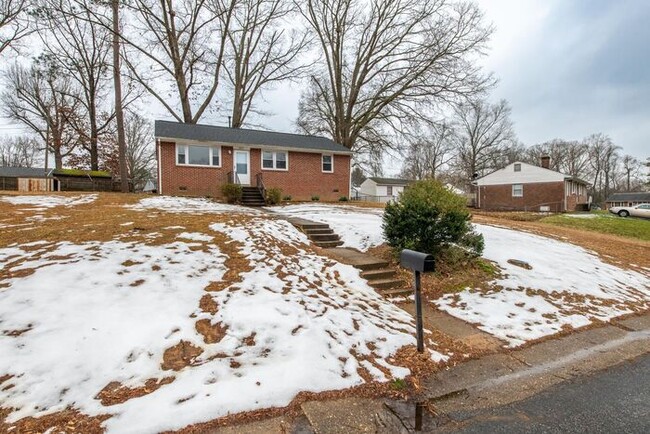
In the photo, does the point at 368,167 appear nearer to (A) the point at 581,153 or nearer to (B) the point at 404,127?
(B) the point at 404,127

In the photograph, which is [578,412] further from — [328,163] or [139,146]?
[139,146]

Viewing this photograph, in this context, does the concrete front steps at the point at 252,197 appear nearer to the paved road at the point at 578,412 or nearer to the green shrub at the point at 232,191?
the green shrub at the point at 232,191

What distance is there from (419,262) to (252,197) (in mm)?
14299

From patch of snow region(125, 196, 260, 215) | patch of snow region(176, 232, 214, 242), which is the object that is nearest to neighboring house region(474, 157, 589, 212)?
patch of snow region(125, 196, 260, 215)

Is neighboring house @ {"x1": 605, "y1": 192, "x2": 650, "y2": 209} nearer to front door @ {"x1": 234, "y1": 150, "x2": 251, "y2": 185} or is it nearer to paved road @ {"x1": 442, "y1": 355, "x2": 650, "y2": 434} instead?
front door @ {"x1": 234, "y1": 150, "x2": 251, "y2": 185}

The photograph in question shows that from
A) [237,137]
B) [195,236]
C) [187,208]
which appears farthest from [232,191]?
[195,236]

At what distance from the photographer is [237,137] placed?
63.7 ft

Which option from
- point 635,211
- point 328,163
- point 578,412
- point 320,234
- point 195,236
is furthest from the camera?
point 635,211

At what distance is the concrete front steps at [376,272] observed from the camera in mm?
5922

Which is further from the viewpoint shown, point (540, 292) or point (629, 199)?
point (629, 199)

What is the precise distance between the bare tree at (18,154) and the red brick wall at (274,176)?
47670 millimetres

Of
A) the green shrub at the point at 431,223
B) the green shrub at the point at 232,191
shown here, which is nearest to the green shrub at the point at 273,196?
the green shrub at the point at 232,191

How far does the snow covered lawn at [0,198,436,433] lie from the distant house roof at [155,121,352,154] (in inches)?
515

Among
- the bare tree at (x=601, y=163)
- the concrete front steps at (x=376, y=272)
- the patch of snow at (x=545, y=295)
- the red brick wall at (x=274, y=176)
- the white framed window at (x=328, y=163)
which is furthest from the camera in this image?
the bare tree at (x=601, y=163)
